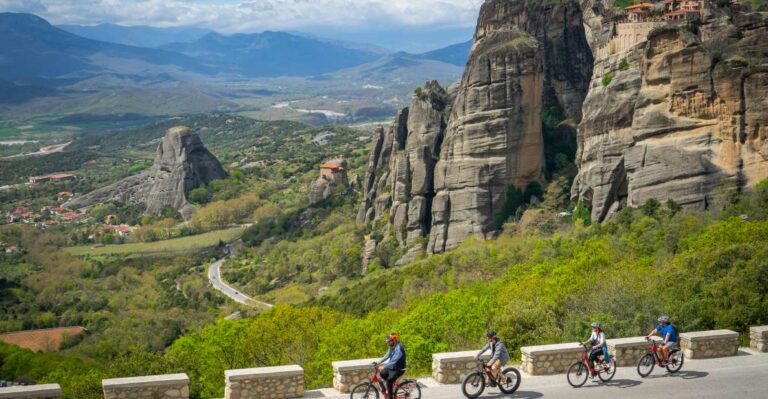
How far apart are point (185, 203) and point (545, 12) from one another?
77.5m

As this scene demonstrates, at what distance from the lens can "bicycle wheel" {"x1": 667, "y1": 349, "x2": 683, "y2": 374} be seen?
76.5 feet

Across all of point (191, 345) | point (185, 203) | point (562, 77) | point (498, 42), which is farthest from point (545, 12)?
point (185, 203)

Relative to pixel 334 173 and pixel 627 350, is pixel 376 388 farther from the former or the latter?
pixel 334 173

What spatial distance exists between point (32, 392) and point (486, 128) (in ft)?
178

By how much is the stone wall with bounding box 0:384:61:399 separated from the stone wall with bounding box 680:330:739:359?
17163 mm

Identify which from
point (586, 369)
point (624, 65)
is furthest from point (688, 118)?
point (586, 369)

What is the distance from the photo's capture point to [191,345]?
36.9 metres

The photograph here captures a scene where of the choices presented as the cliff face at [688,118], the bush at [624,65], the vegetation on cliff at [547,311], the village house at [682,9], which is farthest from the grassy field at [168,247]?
the cliff face at [688,118]

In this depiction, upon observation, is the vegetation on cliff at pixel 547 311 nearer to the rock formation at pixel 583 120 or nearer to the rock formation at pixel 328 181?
the rock formation at pixel 583 120

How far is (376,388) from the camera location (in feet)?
68.3

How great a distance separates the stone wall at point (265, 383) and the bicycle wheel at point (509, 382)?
5030 millimetres

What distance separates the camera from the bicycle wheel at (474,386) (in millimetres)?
21297

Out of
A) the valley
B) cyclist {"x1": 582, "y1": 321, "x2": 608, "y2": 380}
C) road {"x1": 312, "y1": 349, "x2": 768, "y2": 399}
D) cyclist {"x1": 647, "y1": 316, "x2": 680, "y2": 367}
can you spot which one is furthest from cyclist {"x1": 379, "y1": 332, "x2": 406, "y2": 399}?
cyclist {"x1": 647, "y1": 316, "x2": 680, "y2": 367}

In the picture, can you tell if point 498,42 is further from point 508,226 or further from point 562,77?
point 508,226
